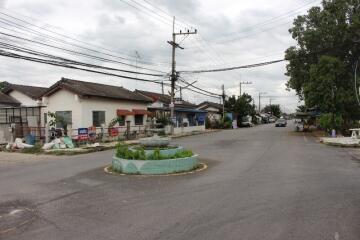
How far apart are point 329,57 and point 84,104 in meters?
22.2

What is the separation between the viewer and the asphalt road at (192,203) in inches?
284

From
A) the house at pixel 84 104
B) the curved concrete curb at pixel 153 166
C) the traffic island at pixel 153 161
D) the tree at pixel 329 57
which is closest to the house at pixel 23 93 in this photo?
the house at pixel 84 104

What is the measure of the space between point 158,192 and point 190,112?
46.6 meters

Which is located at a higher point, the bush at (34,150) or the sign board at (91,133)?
the sign board at (91,133)

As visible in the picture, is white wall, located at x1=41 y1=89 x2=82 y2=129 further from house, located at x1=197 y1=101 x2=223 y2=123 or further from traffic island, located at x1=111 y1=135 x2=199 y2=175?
house, located at x1=197 y1=101 x2=223 y2=123

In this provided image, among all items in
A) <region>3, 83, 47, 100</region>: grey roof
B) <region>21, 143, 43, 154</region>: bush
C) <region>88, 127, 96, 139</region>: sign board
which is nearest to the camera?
<region>21, 143, 43, 154</region>: bush

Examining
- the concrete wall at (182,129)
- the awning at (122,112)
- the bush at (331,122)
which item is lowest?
the concrete wall at (182,129)

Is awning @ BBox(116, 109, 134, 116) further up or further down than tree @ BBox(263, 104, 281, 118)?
further down

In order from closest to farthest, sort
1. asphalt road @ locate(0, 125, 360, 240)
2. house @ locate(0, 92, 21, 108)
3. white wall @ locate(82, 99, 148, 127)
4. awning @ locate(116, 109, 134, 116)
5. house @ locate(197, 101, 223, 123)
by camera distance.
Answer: asphalt road @ locate(0, 125, 360, 240) → white wall @ locate(82, 99, 148, 127) → awning @ locate(116, 109, 134, 116) → house @ locate(0, 92, 21, 108) → house @ locate(197, 101, 223, 123)

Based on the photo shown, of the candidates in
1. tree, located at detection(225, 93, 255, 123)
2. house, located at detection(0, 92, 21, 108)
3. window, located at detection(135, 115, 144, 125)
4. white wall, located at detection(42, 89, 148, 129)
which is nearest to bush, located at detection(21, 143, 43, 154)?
white wall, located at detection(42, 89, 148, 129)

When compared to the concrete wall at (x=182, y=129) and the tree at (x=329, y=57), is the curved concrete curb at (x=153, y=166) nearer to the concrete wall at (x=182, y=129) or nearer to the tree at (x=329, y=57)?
the tree at (x=329, y=57)

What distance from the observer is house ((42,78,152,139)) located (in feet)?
110

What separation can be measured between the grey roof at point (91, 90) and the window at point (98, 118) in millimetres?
1413

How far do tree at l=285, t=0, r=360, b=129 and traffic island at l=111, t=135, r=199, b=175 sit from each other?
23.5 meters
